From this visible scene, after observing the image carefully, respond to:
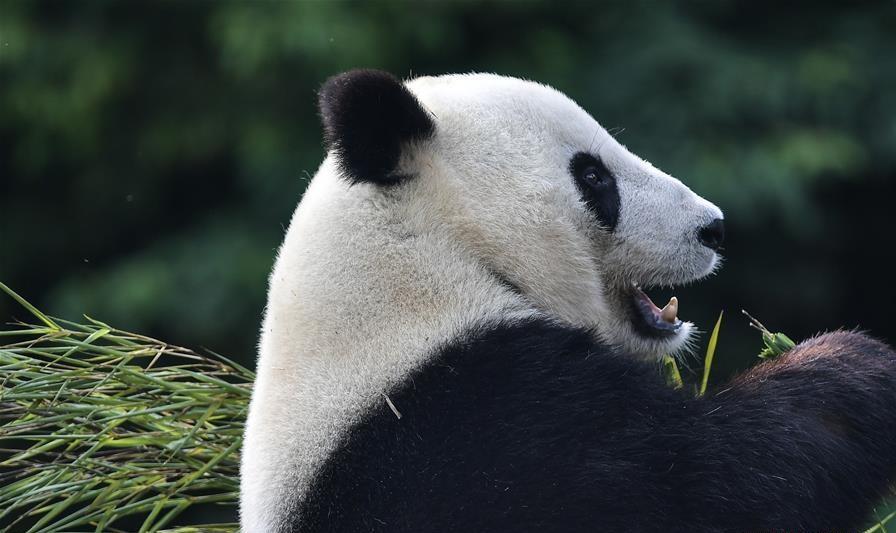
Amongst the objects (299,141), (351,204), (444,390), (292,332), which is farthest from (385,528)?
(299,141)

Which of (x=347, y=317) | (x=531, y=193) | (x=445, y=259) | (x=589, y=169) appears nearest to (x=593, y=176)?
(x=589, y=169)

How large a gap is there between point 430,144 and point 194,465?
3.90 ft

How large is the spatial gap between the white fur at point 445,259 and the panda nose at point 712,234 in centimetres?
2

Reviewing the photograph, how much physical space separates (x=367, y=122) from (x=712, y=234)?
99cm

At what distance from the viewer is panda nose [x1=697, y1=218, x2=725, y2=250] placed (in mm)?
3127

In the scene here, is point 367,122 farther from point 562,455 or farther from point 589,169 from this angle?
point 562,455

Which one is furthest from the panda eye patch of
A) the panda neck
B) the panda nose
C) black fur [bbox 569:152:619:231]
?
the panda neck

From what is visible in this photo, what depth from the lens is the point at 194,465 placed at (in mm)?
3383

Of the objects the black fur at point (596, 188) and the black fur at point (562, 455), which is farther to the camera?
the black fur at point (596, 188)

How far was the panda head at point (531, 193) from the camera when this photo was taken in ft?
9.30

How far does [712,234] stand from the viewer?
314 cm

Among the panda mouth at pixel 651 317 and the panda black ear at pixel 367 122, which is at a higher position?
the panda black ear at pixel 367 122

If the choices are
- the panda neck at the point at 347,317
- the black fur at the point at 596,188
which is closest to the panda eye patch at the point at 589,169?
the black fur at the point at 596,188

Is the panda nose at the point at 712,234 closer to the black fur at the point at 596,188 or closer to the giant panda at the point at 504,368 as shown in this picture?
the giant panda at the point at 504,368
